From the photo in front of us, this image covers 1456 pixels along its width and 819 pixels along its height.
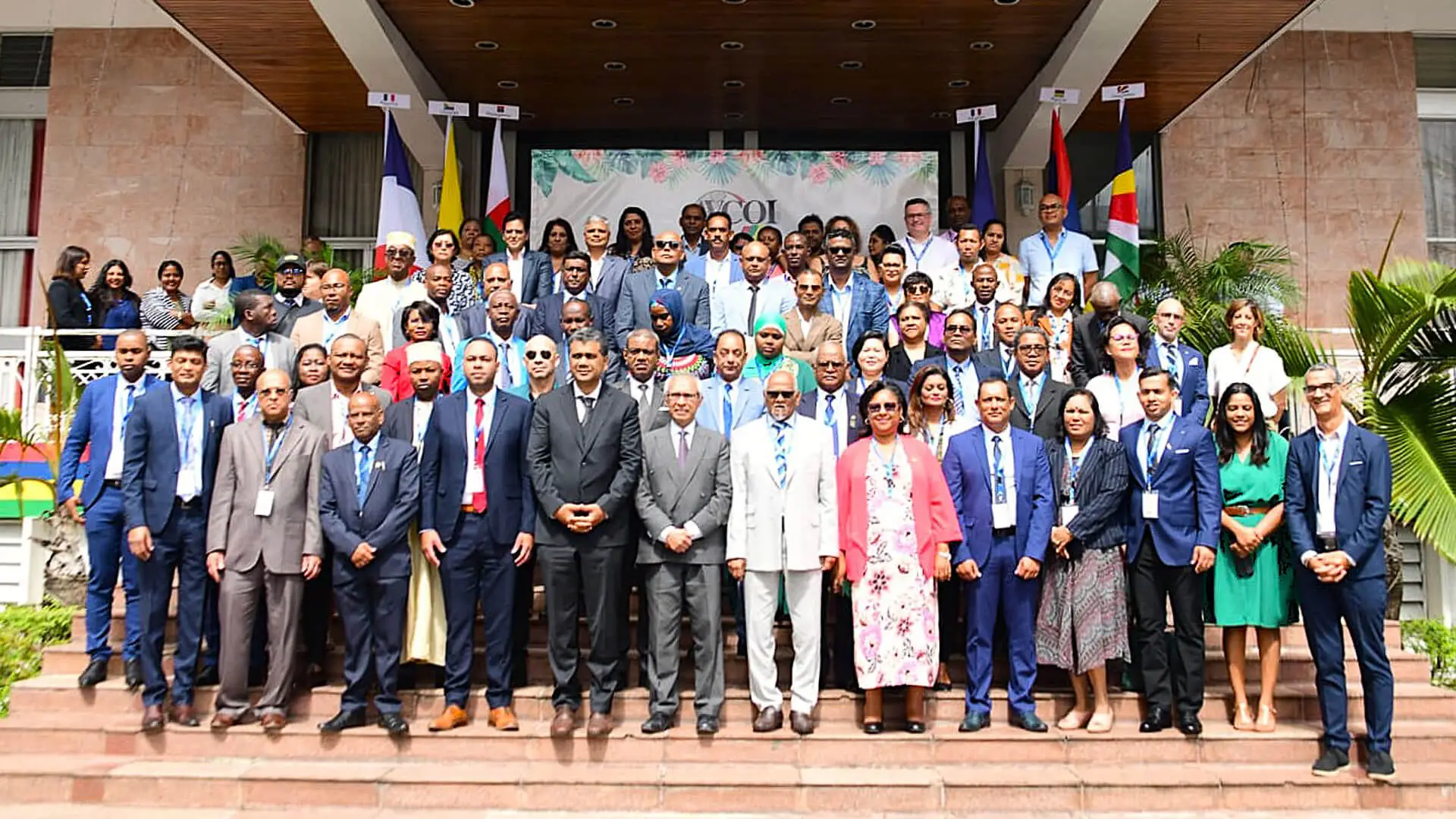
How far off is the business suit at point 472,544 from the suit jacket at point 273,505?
0.60 m

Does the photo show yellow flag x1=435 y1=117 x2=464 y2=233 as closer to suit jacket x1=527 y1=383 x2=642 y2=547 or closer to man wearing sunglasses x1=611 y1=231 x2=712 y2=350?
man wearing sunglasses x1=611 y1=231 x2=712 y2=350

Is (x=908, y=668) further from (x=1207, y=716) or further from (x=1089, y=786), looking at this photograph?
(x=1207, y=716)

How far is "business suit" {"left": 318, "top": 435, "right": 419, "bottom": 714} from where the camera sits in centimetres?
604

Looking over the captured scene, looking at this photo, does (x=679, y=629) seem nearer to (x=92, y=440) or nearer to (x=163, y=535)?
(x=163, y=535)

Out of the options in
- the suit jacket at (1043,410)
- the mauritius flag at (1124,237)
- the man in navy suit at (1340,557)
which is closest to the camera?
the man in navy suit at (1340,557)

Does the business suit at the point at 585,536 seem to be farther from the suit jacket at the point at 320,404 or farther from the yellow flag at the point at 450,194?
the yellow flag at the point at 450,194

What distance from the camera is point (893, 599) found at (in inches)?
239

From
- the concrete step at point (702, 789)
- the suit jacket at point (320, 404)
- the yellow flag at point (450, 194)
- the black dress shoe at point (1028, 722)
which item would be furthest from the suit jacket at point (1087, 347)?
the yellow flag at point (450, 194)

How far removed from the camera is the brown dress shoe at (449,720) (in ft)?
19.9

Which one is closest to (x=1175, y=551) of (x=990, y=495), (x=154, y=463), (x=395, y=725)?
Result: (x=990, y=495)

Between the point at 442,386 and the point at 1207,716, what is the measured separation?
4675mm

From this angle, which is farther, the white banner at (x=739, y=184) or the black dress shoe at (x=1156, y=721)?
the white banner at (x=739, y=184)

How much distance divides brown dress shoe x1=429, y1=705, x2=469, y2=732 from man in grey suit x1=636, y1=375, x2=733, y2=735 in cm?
95

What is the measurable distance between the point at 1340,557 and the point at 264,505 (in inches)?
208
